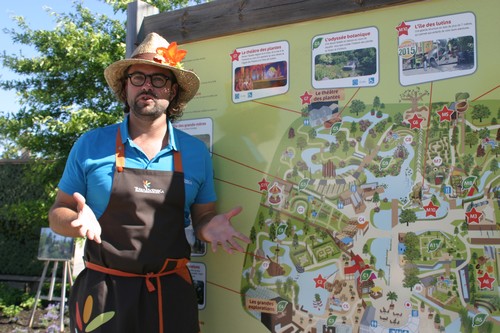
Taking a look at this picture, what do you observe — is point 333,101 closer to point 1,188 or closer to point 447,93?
point 447,93

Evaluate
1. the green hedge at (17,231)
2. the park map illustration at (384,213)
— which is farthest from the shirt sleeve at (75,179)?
the green hedge at (17,231)

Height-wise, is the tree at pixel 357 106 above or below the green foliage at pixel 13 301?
above

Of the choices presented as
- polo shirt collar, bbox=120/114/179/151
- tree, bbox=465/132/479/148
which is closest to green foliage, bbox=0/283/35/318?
polo shirt collar, bbox=120/114/179/151

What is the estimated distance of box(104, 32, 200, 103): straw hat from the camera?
234 cm

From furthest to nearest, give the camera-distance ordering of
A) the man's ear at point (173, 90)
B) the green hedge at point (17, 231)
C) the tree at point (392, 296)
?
the green hedge at point (17, 231)
the man's ear at point (173, 90)
the tree at point (392, 296)

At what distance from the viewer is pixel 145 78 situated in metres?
2.36

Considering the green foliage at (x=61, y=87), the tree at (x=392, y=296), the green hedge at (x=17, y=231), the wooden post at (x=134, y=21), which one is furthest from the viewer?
the green hedge at (x=17, y=231)

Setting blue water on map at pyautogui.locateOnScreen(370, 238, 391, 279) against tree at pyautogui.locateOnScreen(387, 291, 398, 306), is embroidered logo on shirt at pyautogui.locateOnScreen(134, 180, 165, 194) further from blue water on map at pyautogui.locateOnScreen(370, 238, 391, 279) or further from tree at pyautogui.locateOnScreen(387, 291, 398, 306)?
tree at pyautogui.locateOnScreen(387, 291, 398, 306)

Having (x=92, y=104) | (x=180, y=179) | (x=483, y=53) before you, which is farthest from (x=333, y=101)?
(x=92, y=104)

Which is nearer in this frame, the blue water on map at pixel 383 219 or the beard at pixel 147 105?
the blue water on map at pixel 383 219

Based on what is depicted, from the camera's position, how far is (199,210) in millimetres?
2447

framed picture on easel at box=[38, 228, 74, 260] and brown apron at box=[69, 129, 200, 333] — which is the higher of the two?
brown apron at box=[69, 129, 200, 333]

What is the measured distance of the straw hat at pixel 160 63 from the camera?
234cm

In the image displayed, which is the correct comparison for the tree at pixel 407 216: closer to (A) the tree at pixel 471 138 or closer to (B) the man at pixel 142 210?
(A) the tree at pixel 471 138
